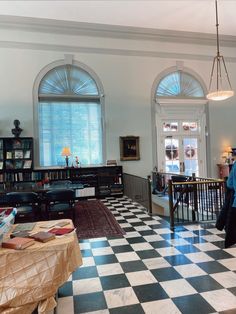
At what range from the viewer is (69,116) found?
28.8 feet

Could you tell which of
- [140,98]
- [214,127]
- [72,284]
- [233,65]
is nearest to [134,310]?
[72,284]

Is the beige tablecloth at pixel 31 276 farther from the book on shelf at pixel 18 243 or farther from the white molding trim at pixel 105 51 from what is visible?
the white molding trim at pixel 105 51

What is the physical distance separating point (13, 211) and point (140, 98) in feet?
25.0

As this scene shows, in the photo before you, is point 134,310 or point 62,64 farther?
point 62,64

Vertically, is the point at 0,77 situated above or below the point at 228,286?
above

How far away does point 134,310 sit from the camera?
91.4 inches

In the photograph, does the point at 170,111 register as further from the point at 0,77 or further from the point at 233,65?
the point at 0,77

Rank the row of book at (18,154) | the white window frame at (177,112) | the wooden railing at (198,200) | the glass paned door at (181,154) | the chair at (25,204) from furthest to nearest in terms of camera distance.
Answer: the glass paned door at (181,154), the white window frame at (177,112), the row of book at (18,154), the wooden railing at (198,200), the chair at (25,204)

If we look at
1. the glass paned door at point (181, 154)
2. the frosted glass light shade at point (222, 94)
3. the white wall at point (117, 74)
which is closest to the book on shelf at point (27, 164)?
the white wall at point (117, 74)

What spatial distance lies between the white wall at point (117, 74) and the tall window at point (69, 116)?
36cm

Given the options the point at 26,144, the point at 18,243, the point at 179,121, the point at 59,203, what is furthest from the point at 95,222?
the point at 179,121

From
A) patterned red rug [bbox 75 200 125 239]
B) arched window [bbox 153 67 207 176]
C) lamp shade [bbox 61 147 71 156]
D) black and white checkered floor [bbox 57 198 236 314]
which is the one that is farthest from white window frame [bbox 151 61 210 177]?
black and white checkered floor [bbox 57 198 236 314]

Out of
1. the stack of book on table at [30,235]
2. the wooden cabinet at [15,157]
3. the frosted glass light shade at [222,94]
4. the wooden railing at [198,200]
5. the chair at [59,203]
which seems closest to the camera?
the stack of book on table at [30,235]

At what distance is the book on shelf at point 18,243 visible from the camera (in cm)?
196
